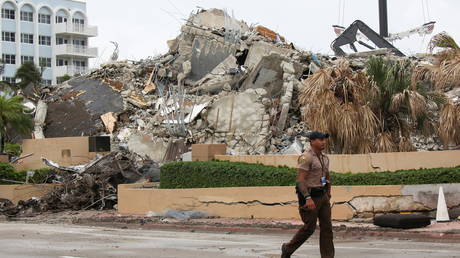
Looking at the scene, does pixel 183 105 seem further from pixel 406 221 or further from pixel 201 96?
pixel 406 221

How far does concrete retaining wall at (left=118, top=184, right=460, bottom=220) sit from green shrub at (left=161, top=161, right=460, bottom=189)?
0.99 ft

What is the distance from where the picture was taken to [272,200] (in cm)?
1898

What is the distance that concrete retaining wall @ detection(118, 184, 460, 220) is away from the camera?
17.3 meters

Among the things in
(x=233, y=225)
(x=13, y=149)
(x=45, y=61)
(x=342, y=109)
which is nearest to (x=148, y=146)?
(x=13, y=149)

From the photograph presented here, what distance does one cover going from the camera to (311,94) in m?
20.9

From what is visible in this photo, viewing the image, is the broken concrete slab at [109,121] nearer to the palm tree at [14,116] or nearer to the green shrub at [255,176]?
the palm tree at [14,116]

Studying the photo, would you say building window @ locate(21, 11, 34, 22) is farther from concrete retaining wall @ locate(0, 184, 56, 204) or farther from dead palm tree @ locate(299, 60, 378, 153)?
dead palm tree @ locate(299, 60, 378, 153)

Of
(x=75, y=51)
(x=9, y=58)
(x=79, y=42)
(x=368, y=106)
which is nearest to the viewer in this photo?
(x=368, y=106)

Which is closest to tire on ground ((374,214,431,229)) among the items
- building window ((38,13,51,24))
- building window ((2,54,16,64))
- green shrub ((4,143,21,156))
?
green shrub ((4,143,21,156))

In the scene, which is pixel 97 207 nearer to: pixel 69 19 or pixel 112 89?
pixel 112 89

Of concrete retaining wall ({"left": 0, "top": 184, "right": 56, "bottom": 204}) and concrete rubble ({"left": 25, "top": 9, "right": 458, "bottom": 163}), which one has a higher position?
concrete rubble ({"left": 25, "top": 9, "right": 458, "bottom": 163})

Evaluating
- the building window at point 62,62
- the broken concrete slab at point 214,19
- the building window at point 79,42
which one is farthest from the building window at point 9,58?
the broken concrete slab at point 214,19

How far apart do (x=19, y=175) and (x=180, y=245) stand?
1516 centimetres

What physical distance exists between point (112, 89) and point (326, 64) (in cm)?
964
